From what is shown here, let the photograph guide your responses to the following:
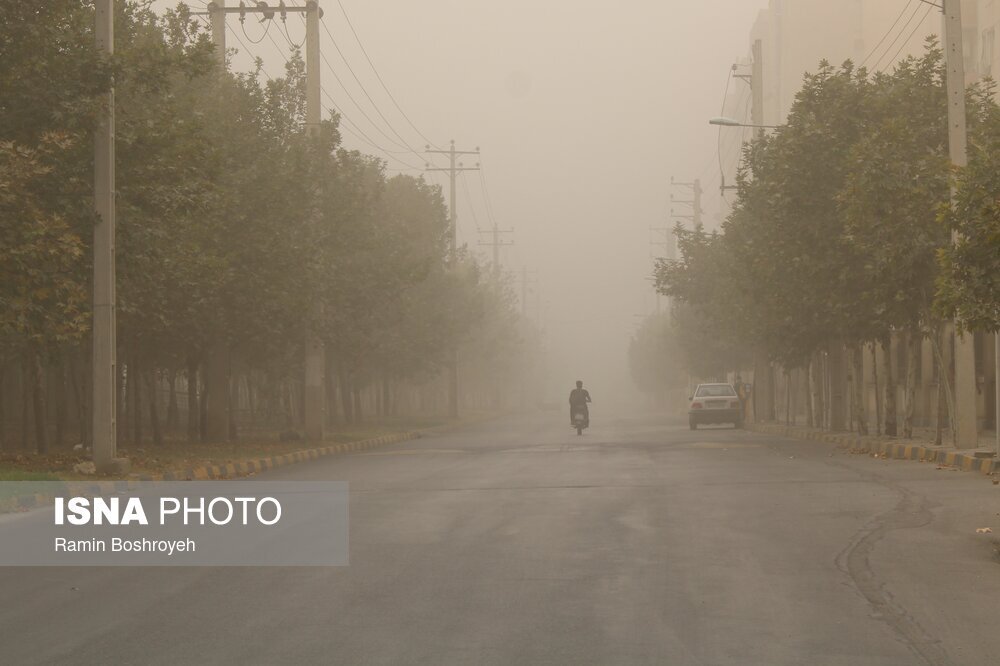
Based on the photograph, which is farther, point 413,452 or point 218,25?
point 218,25

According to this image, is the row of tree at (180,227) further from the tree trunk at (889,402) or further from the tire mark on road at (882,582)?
the tree trunk at (889,402)

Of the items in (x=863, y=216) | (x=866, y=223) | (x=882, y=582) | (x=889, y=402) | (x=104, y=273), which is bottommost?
(x=882, y=582)

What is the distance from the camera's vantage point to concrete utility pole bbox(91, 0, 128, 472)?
20875 millimetres

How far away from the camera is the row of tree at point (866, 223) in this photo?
1664 cm

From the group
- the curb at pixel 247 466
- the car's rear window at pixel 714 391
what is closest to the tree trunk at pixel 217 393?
the curb at pixel 247 466

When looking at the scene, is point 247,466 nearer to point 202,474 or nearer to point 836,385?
point 202,474

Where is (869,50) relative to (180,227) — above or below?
above

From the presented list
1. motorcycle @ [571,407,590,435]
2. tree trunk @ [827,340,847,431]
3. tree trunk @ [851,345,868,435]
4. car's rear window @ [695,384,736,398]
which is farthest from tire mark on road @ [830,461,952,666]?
car's rear window @ [695,384,736,398]

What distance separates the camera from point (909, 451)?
1037 inches

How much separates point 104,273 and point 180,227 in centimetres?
357

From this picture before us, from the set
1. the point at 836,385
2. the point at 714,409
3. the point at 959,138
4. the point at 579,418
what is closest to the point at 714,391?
the point at 714,409

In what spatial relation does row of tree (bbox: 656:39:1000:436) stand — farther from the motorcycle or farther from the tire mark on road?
the motorcycle

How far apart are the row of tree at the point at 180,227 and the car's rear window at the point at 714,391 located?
11208 mm

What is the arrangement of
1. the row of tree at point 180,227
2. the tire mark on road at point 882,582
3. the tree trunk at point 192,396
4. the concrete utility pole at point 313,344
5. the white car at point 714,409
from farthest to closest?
the white car at point 714,409
the tree trunk at point 192,396
the concrete utility pole at point 313,344
the row of tree at point 180,227
the tire mark on road at point 882,582
